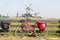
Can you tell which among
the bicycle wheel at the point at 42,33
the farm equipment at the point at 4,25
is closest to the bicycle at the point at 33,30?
the bicycle wheel at the point at 42,33

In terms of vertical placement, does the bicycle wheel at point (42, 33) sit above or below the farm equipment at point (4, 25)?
below

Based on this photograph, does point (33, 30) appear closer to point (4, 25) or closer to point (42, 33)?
point (42, 33)

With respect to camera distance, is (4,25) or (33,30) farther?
(33,30)

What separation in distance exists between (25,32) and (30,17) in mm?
886

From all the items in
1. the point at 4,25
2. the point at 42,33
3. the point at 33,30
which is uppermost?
the point at 4,25

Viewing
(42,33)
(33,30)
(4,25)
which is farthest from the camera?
(42,33)

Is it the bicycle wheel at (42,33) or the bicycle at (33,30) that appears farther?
the bicycle wheel at (42,33)

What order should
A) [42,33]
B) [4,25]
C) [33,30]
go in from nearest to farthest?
1. [4,25]
2. [33,30]
3. [42,33]

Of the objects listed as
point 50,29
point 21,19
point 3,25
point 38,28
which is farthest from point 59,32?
point 3,25

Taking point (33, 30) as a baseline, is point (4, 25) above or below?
above

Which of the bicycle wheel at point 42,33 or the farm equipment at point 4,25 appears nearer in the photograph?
the farm equipment at point 4,25

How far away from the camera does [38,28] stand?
32.0 feet

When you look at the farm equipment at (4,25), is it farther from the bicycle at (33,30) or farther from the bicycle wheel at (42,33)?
the bicycle wheel at (42,33)

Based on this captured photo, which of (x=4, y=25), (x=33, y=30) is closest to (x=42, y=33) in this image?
(x=33, y=30)
